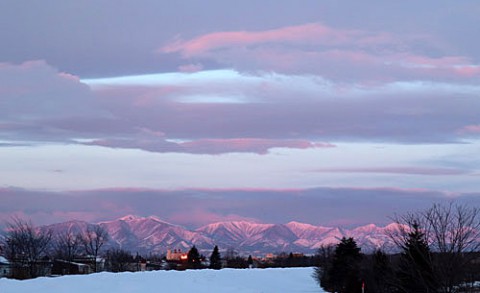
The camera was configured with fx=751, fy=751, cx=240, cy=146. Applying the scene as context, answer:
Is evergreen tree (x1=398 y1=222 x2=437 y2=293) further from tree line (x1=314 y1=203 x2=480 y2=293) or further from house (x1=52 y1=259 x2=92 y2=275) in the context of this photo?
house (x1=52 y1=259 x2=92 y2=275)

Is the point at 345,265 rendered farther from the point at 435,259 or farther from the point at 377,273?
the point at 435,259

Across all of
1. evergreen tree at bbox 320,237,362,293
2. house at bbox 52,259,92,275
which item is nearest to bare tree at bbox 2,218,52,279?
house at bbox 52,259,92,275

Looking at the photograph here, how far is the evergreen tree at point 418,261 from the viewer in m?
24.9

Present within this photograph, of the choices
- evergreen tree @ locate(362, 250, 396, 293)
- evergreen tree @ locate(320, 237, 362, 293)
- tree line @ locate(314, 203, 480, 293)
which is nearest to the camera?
tree line @ locate(314, 203, 480, 293)

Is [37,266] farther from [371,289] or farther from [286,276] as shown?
[371,289]

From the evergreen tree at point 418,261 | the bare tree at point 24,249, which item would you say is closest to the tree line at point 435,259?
the evergreen tree at point 418,261

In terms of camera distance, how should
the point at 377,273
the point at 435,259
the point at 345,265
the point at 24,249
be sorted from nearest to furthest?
1. the point at 435,259
2. the point at 377,273
3. the point at 345,265
4. the point at 24,249

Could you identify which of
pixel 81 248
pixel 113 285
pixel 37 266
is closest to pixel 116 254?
pixel 81 248

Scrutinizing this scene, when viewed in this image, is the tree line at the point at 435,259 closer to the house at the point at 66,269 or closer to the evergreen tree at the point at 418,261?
the evergreen tree at the point at 418,261

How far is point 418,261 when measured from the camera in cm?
2755

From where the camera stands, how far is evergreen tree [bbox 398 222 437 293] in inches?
980

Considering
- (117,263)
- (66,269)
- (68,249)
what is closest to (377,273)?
(66,269)

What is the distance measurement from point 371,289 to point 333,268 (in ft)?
30.6

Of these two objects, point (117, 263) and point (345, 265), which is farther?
point (117, 263)
